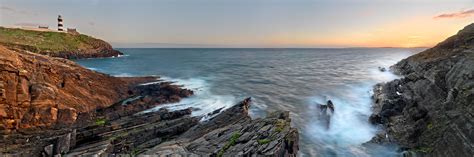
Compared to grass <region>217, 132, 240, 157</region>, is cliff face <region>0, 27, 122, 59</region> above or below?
above

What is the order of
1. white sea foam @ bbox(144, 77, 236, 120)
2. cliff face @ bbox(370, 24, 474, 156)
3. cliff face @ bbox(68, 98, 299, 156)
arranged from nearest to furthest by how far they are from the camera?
cliff face @ bbox(370, 24, 474, 156), cliff face @ bbox(68, 98, 299, 156), white sea foam @ bbox(144, 77, 236, 120)

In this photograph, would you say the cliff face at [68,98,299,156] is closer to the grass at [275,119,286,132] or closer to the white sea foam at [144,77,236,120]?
the grass at [275,119,286,132]

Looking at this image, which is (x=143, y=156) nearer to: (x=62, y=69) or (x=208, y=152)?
(x=208, y=152)

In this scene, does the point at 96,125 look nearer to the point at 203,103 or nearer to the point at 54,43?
the point at 203,103

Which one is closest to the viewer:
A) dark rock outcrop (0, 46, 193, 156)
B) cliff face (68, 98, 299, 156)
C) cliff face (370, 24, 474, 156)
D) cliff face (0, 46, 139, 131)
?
cliff face (370, 24, 474, 156)

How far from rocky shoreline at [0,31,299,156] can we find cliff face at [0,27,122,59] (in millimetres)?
75162

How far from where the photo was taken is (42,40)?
105188mm

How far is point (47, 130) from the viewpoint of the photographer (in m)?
20.5

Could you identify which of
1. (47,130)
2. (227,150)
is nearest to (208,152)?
(227,150)

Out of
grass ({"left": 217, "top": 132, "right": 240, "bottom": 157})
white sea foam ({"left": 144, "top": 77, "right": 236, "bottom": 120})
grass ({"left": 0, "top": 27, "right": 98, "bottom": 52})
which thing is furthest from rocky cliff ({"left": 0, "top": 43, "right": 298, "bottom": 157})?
grass ({"left": 0, "top": 27, "right": 98, "bottom": 52})

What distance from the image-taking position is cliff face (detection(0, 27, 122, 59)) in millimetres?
92812

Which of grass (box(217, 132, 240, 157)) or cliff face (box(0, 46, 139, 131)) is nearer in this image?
grass (box(217, 132, 240, 157))

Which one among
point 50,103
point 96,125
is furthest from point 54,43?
point 96,125

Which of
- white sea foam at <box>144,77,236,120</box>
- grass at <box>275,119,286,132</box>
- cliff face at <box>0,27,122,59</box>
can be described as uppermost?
cliff face at <box>0,27,122,59</box>
